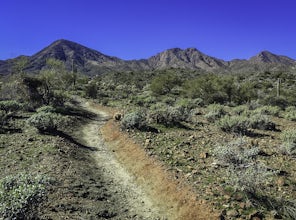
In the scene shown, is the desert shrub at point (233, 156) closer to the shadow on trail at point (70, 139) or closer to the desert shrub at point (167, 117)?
the shadow on trail at point (70, 139)

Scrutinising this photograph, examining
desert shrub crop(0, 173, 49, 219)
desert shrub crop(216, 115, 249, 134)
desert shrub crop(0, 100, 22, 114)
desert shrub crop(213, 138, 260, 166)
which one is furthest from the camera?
desert shrub crop(0, 100, 22, 114)

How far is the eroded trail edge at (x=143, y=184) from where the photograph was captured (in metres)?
7.44

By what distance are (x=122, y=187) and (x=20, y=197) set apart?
156 inches

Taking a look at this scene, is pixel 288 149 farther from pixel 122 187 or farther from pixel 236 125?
pixel 122 187

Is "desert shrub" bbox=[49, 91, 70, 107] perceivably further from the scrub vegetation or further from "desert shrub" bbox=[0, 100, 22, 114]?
"desert shrub" bbox=[0, 100, 22, 114]

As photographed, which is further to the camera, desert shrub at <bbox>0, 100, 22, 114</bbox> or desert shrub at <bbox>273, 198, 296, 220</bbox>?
desert shrub at <bbox>0, 100, 22, 114</bbox>

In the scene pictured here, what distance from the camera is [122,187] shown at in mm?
9172

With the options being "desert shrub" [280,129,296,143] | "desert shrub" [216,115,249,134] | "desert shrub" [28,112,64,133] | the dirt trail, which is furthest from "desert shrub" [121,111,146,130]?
"desert shrub" [280,129,296,143]

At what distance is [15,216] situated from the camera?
547 centimetres

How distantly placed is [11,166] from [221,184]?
20.5 feet

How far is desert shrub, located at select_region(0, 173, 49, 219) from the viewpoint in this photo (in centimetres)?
538

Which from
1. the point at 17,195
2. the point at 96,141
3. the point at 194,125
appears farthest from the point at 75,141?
the point at 17,195

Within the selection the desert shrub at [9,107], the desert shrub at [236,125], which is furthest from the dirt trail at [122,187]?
the desert shrub at [9,107]

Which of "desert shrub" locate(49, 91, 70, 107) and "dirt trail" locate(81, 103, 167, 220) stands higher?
"desert shrub" locate(49, 91, 70, 107)
